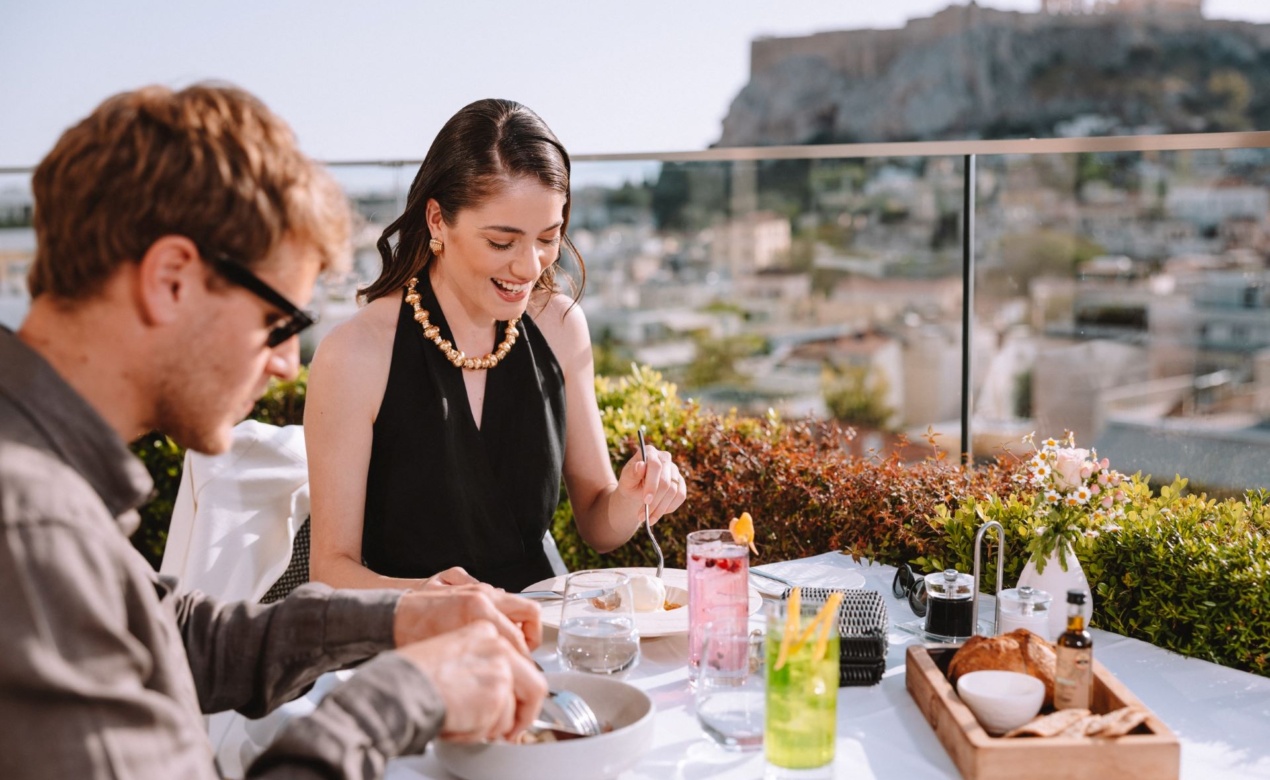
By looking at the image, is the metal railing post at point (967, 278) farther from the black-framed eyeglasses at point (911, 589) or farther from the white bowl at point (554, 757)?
the white bowl at point (554, 757)

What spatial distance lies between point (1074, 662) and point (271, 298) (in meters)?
0.98

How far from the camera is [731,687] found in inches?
53.1

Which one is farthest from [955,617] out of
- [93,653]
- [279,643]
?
[93,653]

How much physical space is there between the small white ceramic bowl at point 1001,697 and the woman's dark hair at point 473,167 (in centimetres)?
132

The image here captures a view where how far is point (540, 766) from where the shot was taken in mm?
1184

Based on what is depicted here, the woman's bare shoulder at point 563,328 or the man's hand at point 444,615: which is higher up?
the woman's bare shoulder at point 563,328

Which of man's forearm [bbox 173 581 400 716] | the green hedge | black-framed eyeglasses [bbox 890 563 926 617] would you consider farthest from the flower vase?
man's forearm [bbox 173 581 400 716]

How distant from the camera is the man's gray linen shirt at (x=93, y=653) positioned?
0.85m

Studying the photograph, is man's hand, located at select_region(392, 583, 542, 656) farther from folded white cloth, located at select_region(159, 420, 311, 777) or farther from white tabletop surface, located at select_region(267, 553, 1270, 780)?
folded white cloth, located at select_region(159, 420, 311, 777)

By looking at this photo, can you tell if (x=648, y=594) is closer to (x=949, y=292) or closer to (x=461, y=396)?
(x=461, y=396)

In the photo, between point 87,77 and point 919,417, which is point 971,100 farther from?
point 87,77

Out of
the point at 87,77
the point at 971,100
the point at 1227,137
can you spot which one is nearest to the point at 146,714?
the point at 1227,137

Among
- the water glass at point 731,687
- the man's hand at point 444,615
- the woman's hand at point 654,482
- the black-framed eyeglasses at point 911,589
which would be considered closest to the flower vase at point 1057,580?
the black-framed eyeglasses at point 911,589

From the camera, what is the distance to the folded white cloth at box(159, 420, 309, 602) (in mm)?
2033
